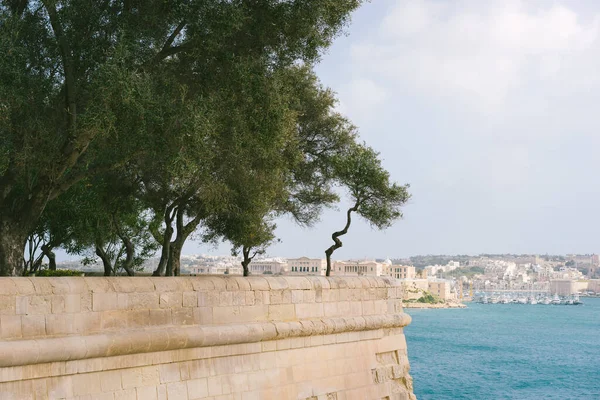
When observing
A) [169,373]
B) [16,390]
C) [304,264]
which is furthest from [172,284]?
[304,264]

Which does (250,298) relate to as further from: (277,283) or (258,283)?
(277,283)

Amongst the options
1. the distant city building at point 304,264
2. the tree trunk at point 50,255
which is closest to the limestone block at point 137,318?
the tree trunk at point 50,255

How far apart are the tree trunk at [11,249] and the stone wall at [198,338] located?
2742mm

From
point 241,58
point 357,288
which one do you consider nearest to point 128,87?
point 241,58

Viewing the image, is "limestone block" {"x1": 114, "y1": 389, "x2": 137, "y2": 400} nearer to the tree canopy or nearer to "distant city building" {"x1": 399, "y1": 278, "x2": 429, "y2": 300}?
the tree canopy

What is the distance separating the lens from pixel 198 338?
390 inches

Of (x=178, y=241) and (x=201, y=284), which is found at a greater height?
(x=178, y=241)

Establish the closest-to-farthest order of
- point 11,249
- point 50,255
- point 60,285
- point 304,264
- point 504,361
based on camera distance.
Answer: point 60,285, point 11,249, point 50,255, point 304,264, point 504,361

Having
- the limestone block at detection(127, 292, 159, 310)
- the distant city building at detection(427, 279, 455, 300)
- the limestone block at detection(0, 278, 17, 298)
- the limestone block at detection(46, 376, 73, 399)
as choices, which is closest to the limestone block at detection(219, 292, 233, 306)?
the limestone block at detection(127, 292, 159, 310)

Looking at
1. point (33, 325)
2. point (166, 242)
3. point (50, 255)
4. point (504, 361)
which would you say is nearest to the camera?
point (33, 325)

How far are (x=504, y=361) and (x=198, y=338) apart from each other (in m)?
60.0

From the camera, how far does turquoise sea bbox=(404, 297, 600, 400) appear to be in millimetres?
48875

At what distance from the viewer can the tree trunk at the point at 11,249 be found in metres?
11.1

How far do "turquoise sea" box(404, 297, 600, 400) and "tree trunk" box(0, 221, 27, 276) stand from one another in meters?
36.7
